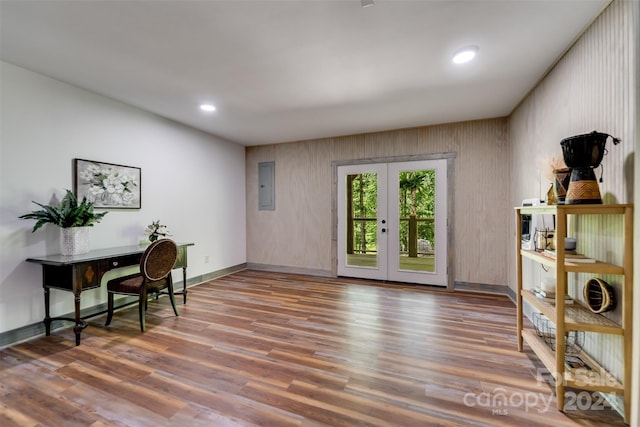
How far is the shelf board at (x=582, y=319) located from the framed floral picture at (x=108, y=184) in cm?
446

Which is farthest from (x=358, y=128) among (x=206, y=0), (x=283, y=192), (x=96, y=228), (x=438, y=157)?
(x=96, y=228)

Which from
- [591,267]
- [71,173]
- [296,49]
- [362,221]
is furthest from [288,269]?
[591,267]

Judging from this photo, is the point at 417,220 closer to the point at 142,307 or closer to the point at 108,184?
the point at 142,307

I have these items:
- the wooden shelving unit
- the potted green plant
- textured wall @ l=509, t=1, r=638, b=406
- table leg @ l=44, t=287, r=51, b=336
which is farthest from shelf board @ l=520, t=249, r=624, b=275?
table leg @ l=44, t=287, r=51, b=336

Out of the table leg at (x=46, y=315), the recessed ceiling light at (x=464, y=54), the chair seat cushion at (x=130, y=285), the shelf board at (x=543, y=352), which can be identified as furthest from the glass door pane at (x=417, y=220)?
the table leg at (x=46, y=315)

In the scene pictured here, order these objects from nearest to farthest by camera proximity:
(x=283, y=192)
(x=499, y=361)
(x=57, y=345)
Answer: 1. (x=499, y=361)
2. (x=57, y=345)
3. (x=283, y=192)

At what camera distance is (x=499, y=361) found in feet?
7.25

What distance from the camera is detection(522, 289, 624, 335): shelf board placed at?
158cm

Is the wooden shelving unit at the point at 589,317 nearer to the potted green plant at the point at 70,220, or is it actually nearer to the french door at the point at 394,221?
the french door at the point at 394,221

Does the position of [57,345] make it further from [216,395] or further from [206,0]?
[206,0]

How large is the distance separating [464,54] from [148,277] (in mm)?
3715

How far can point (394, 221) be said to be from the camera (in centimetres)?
459

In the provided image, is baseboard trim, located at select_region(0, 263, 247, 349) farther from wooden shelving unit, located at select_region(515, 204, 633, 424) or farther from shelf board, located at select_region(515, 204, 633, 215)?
shelf board, located at select_region(515, 204, 633, 215)

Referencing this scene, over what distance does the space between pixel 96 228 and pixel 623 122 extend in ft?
15.8
